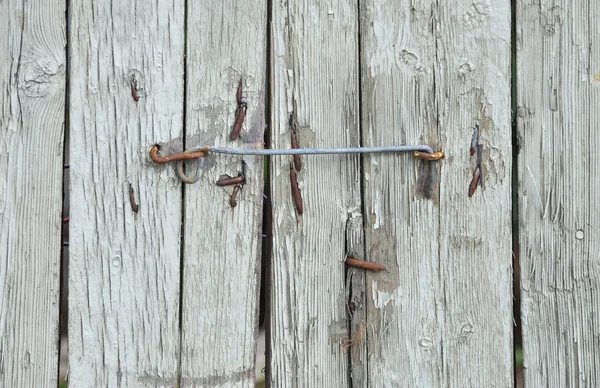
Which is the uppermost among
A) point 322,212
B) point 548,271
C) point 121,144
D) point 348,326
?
point 121,144

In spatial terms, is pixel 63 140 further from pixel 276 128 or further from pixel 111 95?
pixel 276 128

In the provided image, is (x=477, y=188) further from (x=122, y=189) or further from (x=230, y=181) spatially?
(x=122, y=189)

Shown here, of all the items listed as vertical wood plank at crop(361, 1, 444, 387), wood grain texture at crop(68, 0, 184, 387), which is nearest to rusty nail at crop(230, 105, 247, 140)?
wood grain texture at crop(68, 0, 184, 387)

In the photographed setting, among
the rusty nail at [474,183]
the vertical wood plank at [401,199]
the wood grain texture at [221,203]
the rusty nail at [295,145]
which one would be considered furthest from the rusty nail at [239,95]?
the rusty nail at [474,183]

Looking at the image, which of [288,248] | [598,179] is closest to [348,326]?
[288,248]

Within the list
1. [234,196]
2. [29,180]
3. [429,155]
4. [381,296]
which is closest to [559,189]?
[429,155]

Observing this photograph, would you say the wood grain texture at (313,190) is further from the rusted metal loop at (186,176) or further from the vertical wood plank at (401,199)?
the rusted metal loop at (186,176)
